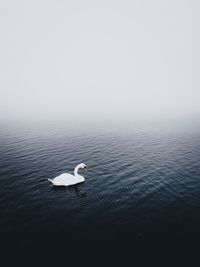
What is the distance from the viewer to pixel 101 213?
16578 mm

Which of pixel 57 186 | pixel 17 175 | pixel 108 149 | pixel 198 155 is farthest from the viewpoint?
pixel 108 149

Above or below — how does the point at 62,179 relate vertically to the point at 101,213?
above

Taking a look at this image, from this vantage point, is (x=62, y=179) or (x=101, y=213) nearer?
(x=101, y=213)

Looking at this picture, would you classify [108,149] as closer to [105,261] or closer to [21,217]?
[21,217]

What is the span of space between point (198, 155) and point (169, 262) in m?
27.0

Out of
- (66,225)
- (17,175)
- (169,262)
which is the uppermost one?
(17,175)

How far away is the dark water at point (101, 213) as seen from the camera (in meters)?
12.4

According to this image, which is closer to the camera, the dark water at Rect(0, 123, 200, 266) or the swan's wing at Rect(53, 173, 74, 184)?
the dark water at Rect(0, 123, 200, 266)

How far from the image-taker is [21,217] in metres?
15.9

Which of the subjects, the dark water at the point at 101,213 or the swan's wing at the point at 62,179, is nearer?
the dark water at the point at 101,213

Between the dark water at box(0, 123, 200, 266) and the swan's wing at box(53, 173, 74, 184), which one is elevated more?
the swan's wing at box(53, 173, 74, 184)

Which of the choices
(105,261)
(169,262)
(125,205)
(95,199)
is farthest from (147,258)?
(95,199)

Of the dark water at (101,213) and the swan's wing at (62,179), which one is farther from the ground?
the swan's wing at (62,179)

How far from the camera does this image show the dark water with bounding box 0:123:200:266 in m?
12.4
